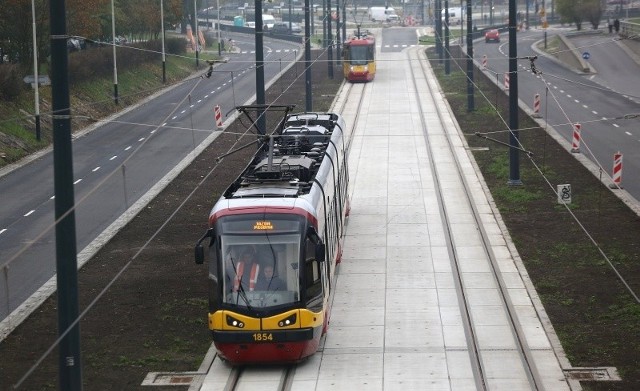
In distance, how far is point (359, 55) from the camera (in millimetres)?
73062

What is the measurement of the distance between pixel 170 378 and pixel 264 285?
2.00 metres

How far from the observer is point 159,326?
866 inches

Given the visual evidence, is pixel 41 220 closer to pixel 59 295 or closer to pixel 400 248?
pixel 400 248

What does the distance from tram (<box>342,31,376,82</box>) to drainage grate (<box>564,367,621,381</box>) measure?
54141 mm

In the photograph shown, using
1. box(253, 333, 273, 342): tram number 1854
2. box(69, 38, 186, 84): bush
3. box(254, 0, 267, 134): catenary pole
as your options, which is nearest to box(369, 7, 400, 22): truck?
box(69, 38, 186, 84): bush

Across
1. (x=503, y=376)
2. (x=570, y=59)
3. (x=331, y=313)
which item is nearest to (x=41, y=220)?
(x=331, y=313)

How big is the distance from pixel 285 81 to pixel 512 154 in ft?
128

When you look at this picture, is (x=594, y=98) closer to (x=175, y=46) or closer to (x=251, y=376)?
(x=175, y=46)

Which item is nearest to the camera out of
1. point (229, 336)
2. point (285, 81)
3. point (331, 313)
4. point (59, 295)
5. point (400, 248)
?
point (59, 295)

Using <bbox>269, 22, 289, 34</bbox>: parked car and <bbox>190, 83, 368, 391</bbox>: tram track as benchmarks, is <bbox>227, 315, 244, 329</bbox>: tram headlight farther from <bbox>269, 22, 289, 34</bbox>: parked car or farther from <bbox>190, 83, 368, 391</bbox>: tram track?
<bbox>269, 22, 289, 34</bbox>: parked car

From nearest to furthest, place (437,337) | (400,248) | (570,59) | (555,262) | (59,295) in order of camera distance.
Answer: (59,295), (437,337), (555,262), (400,248), (570,59)

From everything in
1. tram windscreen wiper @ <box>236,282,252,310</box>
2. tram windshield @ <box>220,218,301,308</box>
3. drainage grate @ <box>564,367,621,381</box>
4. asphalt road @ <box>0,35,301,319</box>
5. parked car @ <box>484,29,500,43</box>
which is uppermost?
parked car @ <box>484,29,500,43</box>

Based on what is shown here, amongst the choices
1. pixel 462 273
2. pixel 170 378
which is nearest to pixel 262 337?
pixel 170 378

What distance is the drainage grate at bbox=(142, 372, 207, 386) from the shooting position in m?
18.8
